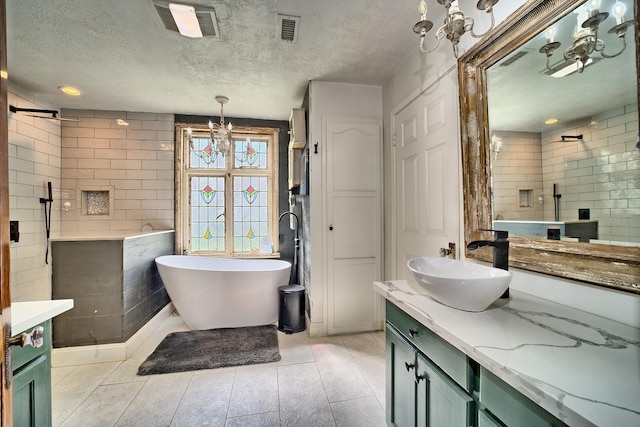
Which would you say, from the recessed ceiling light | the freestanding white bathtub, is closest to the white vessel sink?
the freestanding white bathtub

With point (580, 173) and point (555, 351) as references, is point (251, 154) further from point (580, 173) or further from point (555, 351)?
point (555, 351)

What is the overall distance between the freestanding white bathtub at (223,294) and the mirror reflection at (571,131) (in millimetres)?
2159

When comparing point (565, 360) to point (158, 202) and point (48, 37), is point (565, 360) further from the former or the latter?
point (158, 202)

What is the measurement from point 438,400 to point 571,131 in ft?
3.83

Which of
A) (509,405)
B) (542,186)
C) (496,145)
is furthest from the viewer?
(496,145)

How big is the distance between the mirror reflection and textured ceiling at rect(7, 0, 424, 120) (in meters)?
0.90

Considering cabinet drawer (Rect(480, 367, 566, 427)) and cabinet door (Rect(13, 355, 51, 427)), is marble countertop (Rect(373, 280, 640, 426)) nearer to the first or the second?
cabinet drawer (Rect(480, 367, 566, 427))

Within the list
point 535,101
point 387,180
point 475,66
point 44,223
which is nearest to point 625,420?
point 535,101

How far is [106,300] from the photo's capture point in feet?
7.11

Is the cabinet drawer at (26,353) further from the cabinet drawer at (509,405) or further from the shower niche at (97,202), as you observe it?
the shower niche at (97,202)

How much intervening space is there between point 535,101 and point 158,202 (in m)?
3.74

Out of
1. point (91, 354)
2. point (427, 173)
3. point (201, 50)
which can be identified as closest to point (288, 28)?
point (201, 50)

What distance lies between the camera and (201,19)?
5.56 feet

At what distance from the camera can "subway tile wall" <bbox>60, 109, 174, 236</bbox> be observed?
3.11 metres
